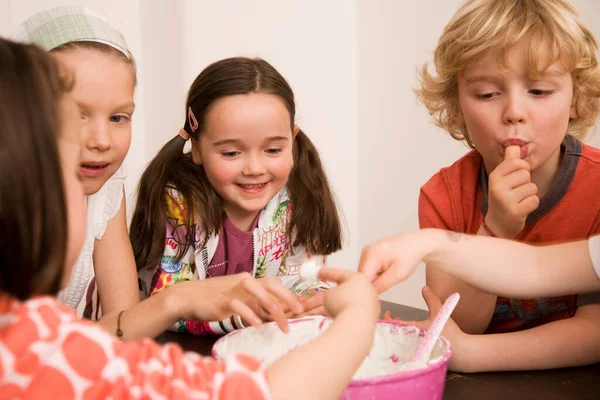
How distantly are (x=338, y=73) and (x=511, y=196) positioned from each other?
68.6 inches

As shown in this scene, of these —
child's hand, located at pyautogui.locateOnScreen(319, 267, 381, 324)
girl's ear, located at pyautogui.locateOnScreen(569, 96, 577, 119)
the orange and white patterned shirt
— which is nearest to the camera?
the orange and white patterned shirt

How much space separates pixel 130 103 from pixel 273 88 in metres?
0.37

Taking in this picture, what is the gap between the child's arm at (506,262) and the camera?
2.75 feet

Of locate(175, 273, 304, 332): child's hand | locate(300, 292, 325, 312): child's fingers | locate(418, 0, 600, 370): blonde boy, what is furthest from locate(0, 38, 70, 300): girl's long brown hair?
locate(418, 0, 600, 370): blonde boy

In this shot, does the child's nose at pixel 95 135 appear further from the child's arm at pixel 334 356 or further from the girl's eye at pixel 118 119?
the child's arm at pixel 334 356

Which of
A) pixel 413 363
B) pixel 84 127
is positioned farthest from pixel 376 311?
pixel 84 127

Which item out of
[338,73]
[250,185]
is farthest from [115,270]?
[338,73]

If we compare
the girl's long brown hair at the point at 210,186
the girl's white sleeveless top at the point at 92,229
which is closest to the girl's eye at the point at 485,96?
the girl's long brown hair at the point at 210,186

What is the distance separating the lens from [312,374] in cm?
51

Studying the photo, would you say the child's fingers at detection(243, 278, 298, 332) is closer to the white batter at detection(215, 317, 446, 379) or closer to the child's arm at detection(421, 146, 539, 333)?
the white batter at detection(215, 317, 446, 379)

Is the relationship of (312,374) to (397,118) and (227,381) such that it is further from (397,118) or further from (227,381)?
(397,118)

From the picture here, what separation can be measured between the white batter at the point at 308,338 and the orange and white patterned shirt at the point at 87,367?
22cm

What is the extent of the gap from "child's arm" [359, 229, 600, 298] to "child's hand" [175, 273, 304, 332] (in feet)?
0.54

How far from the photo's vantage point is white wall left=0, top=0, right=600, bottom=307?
2.15m
